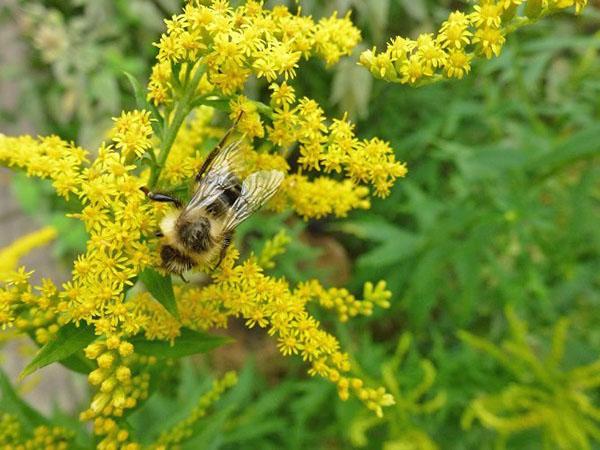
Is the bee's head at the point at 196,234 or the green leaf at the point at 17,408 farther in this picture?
the green leaf at the point at 17,408

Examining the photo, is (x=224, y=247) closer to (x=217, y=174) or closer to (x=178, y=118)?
(x=217, y=174)

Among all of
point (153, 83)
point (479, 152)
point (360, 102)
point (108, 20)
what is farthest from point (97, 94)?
point (153, 83)

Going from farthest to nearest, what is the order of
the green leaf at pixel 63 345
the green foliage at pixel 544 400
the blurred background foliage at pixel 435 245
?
the blurred background foliage at pixel 435 245 < the green foliage at pixel 544 400 < the green leaf at pixel 63 345

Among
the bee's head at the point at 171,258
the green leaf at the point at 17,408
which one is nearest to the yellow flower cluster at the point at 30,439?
the green leaf at the point at 17,408

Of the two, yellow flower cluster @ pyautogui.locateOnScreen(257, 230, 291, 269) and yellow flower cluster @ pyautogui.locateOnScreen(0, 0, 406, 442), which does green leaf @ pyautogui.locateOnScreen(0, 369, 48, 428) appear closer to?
yellow flower cluster @ pyautogui.locateOnScreen(0, 0, 406, 442)

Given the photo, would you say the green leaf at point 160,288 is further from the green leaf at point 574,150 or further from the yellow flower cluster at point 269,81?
the green leaf at point 574,150

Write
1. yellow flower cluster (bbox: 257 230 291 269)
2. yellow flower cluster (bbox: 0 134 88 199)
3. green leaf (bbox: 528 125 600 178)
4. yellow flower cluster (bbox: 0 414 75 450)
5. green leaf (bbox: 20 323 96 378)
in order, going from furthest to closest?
green leaf (bbox: 528 125 600 178) < yellow flower cluster (bbox: 257 230 291 269) < yellow flower cluster (bbox: 0 414 75 450) < yellow flower cluster (bbox: 0 134 88 199) < green leaf (bbox: 20 323 96 378)

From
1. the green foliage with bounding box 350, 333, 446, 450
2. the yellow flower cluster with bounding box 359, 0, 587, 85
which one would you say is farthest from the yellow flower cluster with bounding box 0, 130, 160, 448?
the green foliage with bounding box 350, 333, 446, 450
